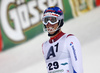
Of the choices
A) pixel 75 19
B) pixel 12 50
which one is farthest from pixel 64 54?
pixel 75 19

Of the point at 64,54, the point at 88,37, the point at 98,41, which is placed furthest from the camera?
the point at 88,37

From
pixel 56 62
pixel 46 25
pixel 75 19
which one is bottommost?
pixel 56 62

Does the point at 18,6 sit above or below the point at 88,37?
above

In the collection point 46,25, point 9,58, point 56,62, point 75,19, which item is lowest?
point 56,62

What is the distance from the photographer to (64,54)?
3.68 metres

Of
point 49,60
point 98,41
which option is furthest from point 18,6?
point 49,60

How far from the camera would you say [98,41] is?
29.9ft

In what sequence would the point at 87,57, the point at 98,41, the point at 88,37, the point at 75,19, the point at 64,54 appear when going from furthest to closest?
the point at 75,19 < the point at 88,37 < the point at 98,41 < the point at 87,57 < the point at 64,54

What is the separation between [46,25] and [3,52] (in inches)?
248

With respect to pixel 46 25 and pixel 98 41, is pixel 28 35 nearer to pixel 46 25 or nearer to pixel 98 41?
pixel 98 41

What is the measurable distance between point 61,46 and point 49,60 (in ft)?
0.79

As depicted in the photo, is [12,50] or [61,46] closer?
[61,46]

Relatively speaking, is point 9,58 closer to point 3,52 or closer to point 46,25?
point 3,52

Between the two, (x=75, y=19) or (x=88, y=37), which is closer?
(x=88, y=37)
